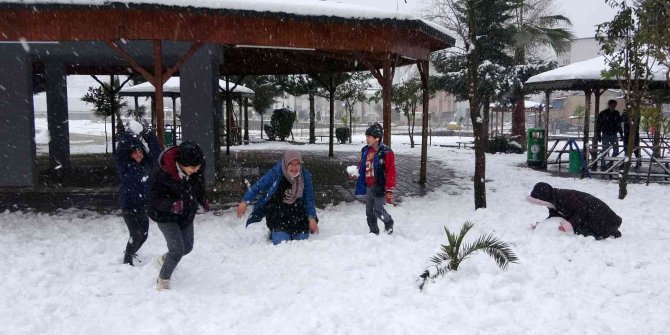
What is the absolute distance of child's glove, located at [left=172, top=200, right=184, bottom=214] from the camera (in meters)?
4.43

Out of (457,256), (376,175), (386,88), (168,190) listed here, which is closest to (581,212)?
(457,256)

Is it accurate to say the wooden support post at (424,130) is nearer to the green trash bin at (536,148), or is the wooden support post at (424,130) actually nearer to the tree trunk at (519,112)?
the green trash bin at (536,148)

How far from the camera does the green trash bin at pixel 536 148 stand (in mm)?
14927

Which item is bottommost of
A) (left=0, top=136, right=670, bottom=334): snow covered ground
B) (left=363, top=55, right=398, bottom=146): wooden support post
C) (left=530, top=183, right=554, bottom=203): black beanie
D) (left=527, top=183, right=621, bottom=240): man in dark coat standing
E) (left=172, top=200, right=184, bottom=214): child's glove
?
(left=0, top=136, right=670, bottom=334): snow covered ground

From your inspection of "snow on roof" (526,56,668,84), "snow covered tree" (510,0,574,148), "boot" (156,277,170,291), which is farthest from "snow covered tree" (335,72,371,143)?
"boot" (156,277,170,291)

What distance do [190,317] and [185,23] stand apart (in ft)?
17.8

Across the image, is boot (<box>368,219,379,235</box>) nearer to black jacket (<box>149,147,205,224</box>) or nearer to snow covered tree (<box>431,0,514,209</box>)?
black jacket (<box>149,147,205,224</box>)

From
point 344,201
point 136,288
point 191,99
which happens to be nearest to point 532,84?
point 344,201

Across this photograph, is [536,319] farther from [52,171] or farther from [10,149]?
[52,171]

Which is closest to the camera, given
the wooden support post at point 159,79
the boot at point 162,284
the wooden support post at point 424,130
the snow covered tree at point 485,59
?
the boot at point 162,284

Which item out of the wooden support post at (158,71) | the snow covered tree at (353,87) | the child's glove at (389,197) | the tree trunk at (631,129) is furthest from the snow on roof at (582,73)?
the snow covered tree at (353,87)

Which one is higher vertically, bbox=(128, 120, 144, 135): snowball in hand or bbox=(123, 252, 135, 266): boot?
bbox=(128, 120, 144, 135): snowball in hand

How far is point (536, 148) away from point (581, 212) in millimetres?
9450

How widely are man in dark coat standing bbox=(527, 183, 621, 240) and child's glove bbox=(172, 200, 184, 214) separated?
4.22 m
